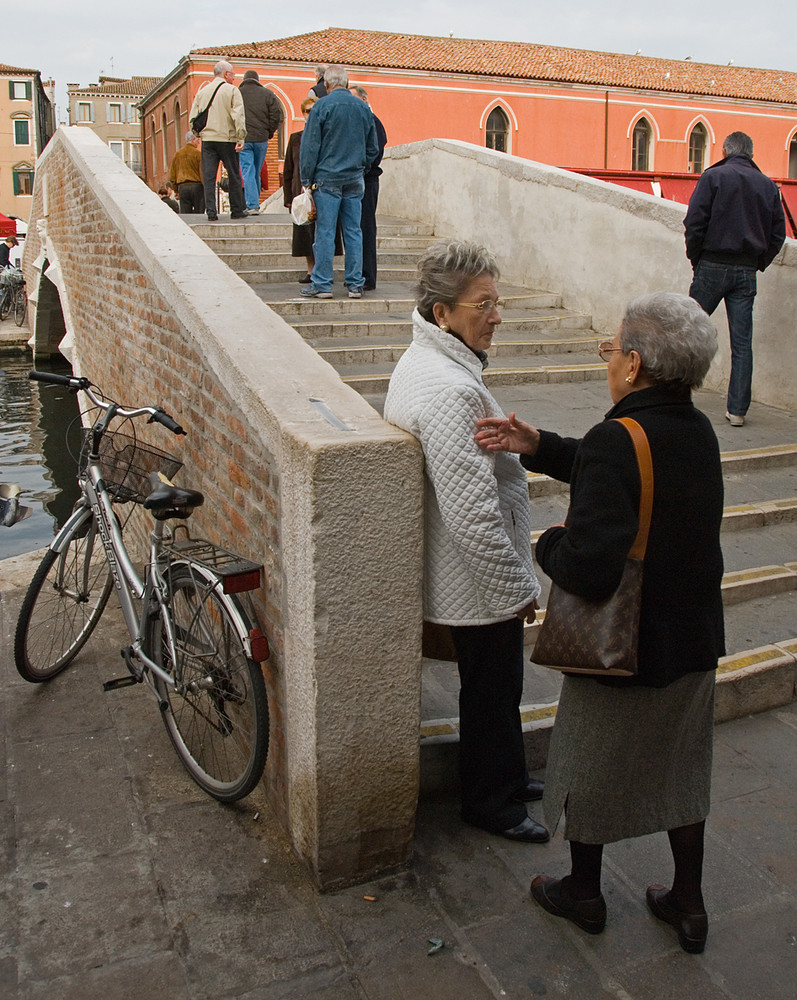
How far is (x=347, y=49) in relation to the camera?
1300 inches

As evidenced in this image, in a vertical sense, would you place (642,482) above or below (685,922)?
above

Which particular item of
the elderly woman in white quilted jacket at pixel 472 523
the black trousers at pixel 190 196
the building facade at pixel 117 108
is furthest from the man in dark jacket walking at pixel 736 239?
the building facade at pixel 117 108

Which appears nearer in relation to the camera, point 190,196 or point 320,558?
point 320,558

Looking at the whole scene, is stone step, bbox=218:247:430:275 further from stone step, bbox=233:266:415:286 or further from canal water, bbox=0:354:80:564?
canal water, bbox=0:354:80:564

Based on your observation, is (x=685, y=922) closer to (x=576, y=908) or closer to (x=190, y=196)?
(x=576, y=908)

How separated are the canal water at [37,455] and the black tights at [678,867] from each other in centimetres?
575

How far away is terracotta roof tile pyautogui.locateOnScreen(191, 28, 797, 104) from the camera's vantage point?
107 ft

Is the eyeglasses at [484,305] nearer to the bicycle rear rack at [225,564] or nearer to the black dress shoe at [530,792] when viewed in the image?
the bicycle rear rack at [225,564]

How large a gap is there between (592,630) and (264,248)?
25.0ft

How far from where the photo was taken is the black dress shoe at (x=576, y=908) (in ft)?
8.04

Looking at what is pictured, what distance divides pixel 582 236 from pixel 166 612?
19.9 feet

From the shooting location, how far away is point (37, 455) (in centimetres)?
1216

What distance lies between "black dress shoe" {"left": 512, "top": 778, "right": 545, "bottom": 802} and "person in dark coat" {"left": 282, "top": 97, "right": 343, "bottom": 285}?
5652 mm

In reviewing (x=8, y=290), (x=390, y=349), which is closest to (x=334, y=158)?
(x=390, y=349)
